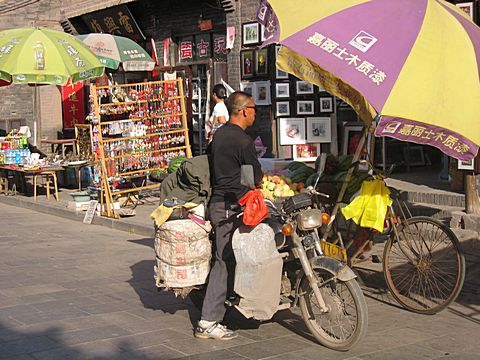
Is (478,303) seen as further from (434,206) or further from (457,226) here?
(434,206)

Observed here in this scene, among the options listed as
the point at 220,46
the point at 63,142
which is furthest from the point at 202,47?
the point at 63,142

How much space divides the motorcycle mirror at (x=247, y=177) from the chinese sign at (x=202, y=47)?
1056 cm

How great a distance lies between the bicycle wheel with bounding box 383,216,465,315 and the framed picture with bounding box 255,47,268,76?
857 centimetres

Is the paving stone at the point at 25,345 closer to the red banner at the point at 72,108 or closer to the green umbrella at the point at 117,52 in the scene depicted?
the green umbrella at the point at 117,52

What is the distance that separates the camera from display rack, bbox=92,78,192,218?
12.8 metres

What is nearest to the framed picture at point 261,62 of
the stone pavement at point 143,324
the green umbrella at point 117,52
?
the green umbrella at point 117,52

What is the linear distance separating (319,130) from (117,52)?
4709 mm

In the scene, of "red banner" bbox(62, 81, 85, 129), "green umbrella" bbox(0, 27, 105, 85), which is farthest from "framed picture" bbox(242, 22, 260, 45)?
"red banner" bbox(62, 81, 85, 129)

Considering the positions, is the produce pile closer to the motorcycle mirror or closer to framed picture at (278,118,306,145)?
the motorcycle mirror

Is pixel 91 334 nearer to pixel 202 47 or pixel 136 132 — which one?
pixel 136 132

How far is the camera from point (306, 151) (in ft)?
48.1

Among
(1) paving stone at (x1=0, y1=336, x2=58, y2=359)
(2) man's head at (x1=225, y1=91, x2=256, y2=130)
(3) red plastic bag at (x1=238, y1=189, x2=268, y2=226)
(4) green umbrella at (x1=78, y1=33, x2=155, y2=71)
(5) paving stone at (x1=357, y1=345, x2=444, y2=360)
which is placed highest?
(4) green umbrella at (x1=78, y1=33, x2=155, y2=71)

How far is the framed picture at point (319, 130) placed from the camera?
570 inches

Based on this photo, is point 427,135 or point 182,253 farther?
point 182,253
